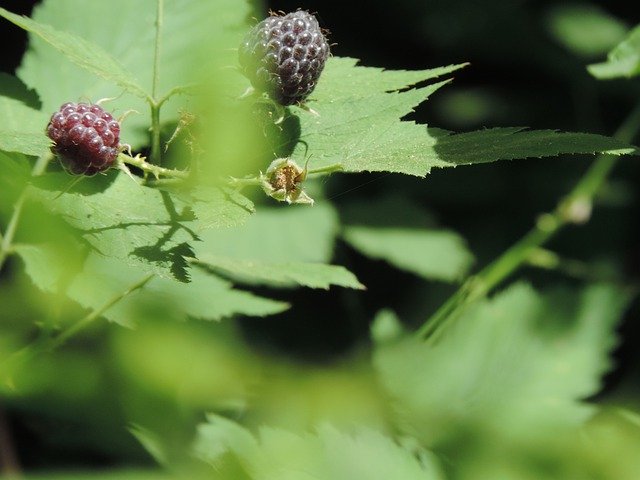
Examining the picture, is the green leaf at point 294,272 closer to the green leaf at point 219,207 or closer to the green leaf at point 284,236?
the green leaf at point 219,207

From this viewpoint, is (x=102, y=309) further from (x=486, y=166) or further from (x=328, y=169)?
(x=486, y=166)

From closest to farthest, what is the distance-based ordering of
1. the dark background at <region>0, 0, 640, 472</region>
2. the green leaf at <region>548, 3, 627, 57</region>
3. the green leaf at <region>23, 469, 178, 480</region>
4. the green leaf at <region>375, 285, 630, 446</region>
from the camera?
the green leaf at <region>23, 469, 178, 480</region> < the green leaf at <region>375, 285, 630, 446</region> < the dark background at <region>0, 0, 640, 472</region> < the green leaf at <region>548, 3, 627, 57</region>

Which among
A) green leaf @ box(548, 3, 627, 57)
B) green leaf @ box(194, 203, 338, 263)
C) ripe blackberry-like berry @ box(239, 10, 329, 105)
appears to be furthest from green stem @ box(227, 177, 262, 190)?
green leaf @ box(548, 3, 627, 57)

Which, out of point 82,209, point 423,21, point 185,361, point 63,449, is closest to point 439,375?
point 185,361

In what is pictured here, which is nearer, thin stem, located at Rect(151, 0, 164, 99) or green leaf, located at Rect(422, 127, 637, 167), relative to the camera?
green leaf, located at Rect(422, 127, 637, 167)

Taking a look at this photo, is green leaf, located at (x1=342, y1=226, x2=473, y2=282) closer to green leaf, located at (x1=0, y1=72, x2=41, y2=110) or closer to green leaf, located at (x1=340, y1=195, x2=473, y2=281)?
green leaf, located at (x1=340, y1=195, x2=473, y2=281)

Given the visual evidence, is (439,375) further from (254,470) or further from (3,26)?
(3,26)
